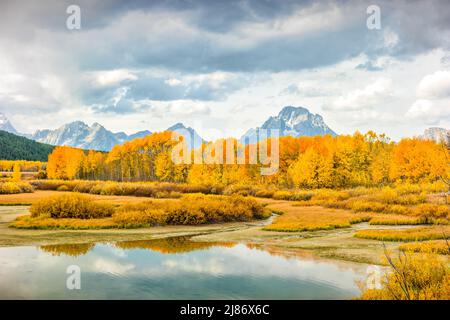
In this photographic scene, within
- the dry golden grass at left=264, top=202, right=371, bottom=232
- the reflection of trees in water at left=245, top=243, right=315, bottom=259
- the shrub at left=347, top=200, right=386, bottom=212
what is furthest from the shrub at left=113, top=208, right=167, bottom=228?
the shrub at left=347, top=200, right=386, bottom=212

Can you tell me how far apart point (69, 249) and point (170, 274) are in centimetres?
571

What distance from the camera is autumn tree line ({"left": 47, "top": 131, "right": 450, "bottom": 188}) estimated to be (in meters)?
55.8

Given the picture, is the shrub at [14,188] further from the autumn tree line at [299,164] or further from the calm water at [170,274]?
the calm water at [170,274]

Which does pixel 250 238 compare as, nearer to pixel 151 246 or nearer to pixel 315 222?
pixel 151 246

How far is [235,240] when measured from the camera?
18359 mm

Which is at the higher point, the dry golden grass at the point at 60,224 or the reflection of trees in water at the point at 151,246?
the dry golden grass at the point at 60,224

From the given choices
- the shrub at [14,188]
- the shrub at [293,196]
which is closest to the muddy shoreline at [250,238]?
the shrub at [14,188]

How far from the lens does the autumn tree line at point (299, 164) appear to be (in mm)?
55844

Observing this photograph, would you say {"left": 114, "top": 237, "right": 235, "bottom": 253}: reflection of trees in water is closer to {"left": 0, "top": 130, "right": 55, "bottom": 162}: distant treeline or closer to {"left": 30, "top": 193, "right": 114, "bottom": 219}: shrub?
{"left": 30, "top": 193, "right": 114, "bottom": 219}: shrub

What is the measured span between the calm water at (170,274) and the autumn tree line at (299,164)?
100ft

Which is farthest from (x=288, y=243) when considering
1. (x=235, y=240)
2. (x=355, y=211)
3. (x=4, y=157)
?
(x=4, y=157)

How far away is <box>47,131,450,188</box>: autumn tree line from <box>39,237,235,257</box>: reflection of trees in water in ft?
95.9
